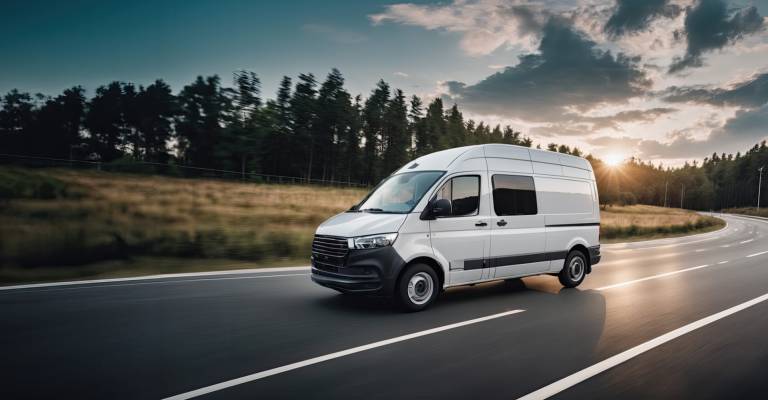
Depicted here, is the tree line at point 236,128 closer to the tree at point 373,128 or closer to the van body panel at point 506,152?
the tree at point 373,128

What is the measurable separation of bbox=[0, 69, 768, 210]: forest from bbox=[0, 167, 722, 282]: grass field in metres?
38.9

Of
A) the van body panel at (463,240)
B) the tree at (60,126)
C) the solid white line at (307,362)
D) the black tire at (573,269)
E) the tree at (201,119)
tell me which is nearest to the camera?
the solid white line at (307,362)

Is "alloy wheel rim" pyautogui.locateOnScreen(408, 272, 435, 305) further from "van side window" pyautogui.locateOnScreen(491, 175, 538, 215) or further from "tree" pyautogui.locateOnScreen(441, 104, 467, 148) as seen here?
"tree" pyautogui.locateOnScreen(441, 104, 467, 148)

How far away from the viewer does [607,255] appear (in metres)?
15.8

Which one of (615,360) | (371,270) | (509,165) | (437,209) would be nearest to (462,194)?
(437,209)

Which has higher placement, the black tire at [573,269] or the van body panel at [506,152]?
the van body panel at [506,152]

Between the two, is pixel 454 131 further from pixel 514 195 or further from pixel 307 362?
pixel 307 362

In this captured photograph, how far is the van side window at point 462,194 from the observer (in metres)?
6.90

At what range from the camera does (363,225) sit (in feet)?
20.8

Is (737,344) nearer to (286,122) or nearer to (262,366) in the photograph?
(262,366)

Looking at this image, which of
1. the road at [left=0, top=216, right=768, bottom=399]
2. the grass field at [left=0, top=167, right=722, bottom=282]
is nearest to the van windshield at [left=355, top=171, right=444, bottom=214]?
the road at [left=0, top=216, right=768, bottom=399]

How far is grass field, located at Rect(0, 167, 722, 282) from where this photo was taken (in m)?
10.3

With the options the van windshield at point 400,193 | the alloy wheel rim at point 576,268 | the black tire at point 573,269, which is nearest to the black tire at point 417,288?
the van windshield at point 400,193

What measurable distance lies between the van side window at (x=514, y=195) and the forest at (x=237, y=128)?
55.1 meters
